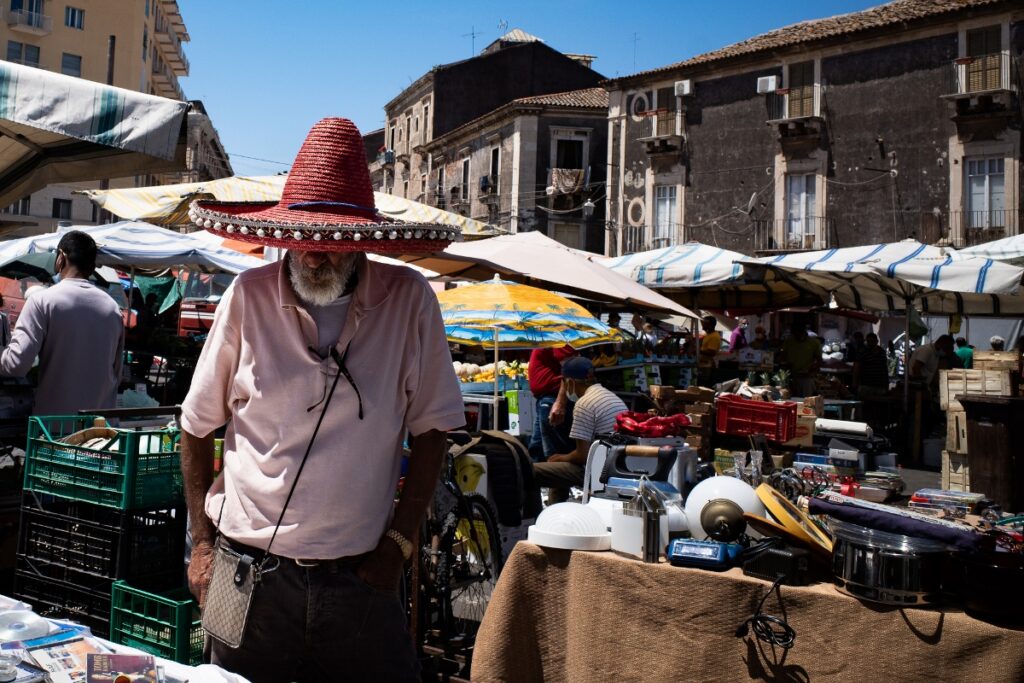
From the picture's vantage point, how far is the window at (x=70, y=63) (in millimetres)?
51875

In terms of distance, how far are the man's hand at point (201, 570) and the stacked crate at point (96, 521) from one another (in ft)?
3.70

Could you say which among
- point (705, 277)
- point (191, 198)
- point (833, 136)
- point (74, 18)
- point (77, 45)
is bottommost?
point (705, 277)

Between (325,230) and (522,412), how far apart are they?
723cm

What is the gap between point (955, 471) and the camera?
8703 mm

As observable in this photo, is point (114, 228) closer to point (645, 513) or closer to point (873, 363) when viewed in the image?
point (645, 513)

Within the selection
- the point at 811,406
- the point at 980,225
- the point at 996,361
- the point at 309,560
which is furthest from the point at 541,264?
the point at 980,225

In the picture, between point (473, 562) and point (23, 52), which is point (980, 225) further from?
point (23, 52)

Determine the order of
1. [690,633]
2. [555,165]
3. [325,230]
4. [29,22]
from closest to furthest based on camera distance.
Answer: [325,230] → [690,633] → [555,165] → [29,22]

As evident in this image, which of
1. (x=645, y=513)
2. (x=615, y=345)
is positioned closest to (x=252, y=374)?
(x=645, y=513)

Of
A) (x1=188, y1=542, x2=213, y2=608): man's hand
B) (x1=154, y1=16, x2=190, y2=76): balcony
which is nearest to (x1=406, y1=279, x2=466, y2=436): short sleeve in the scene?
(x1=188, y1=542, x2=213, y2=608): man's hand

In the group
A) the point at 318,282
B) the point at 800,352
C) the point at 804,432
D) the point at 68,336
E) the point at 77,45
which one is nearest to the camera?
the point at 318,282

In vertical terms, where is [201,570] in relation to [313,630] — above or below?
above

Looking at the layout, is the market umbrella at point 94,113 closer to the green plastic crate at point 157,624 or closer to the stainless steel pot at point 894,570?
the green plastic crate at point 157,624

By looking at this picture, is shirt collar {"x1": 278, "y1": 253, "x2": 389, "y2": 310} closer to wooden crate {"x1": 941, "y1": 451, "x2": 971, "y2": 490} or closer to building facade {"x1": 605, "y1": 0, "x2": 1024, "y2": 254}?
wooden crate {"x1": 941, "y1": 451, "x2": 971, "y2": 490}
